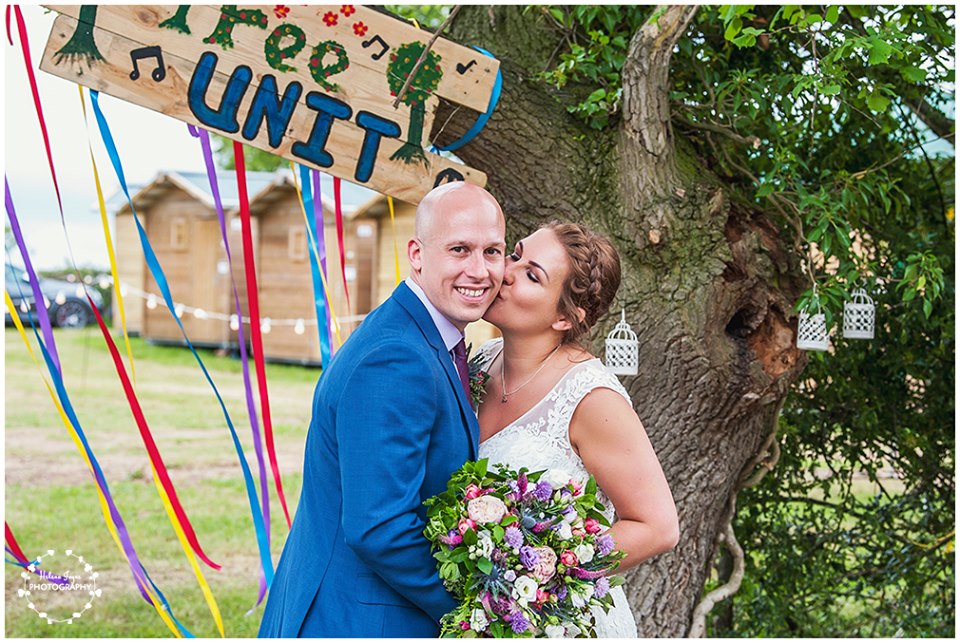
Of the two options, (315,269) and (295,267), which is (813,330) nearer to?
(315,269)

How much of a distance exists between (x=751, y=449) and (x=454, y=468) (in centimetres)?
188

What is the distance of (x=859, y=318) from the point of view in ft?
11.6

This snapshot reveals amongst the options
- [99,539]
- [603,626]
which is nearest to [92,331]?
[99,539]

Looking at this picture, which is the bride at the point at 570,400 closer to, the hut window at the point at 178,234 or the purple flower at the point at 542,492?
the purple flower at the point at 542,492

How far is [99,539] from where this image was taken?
7.10 m

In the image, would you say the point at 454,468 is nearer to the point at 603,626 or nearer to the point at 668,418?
the point at 603,626

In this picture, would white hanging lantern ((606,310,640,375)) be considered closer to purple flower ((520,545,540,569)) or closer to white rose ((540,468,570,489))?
white rose ((540,468,570,489))

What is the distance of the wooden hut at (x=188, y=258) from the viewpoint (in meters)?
14.6

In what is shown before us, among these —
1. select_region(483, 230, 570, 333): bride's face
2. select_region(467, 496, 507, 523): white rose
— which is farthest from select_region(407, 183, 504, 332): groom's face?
select_region(467, 496, 507, 523): white rose

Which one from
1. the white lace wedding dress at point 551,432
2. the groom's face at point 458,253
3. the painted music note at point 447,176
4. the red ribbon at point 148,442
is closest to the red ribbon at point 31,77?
the red ribbon at point 148,442

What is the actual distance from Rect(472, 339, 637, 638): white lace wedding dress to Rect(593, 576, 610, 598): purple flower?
10.0 inches

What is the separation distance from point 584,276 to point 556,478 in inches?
21.7

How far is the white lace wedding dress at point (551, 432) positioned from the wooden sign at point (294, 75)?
0.95m

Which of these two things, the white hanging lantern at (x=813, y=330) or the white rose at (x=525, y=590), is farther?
the white hanging lantern at (x=813, y=330)
